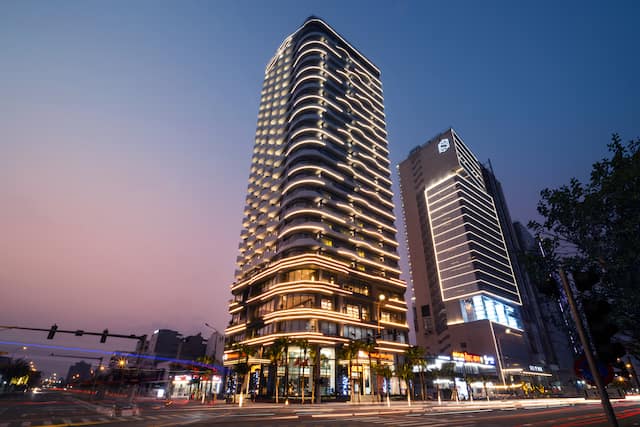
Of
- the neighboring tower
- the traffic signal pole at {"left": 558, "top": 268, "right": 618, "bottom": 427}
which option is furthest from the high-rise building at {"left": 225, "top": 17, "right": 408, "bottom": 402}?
the neighboring tower

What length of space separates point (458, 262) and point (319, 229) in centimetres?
8555

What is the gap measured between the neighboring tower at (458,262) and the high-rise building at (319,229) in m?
59.6

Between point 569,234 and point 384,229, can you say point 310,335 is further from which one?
point 569,234

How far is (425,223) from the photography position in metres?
146

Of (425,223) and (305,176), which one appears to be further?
(425,223)

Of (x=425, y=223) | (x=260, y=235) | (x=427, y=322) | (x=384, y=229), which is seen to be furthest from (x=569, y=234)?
(x=425, y=223)

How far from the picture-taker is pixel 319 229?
6312 cm

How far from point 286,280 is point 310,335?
41.9 ft

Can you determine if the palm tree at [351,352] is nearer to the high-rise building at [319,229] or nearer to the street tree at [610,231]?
the high-rise building at [319,229]

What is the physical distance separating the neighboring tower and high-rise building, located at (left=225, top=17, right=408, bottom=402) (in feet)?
196

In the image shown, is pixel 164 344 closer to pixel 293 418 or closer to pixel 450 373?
pixel 450 373

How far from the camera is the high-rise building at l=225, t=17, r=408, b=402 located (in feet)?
184

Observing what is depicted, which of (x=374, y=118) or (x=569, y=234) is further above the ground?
(x=374, y=118)

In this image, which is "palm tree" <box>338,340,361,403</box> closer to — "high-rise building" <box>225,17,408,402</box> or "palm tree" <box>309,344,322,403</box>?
"high-rise building" <box>225,17,408,402</box>
